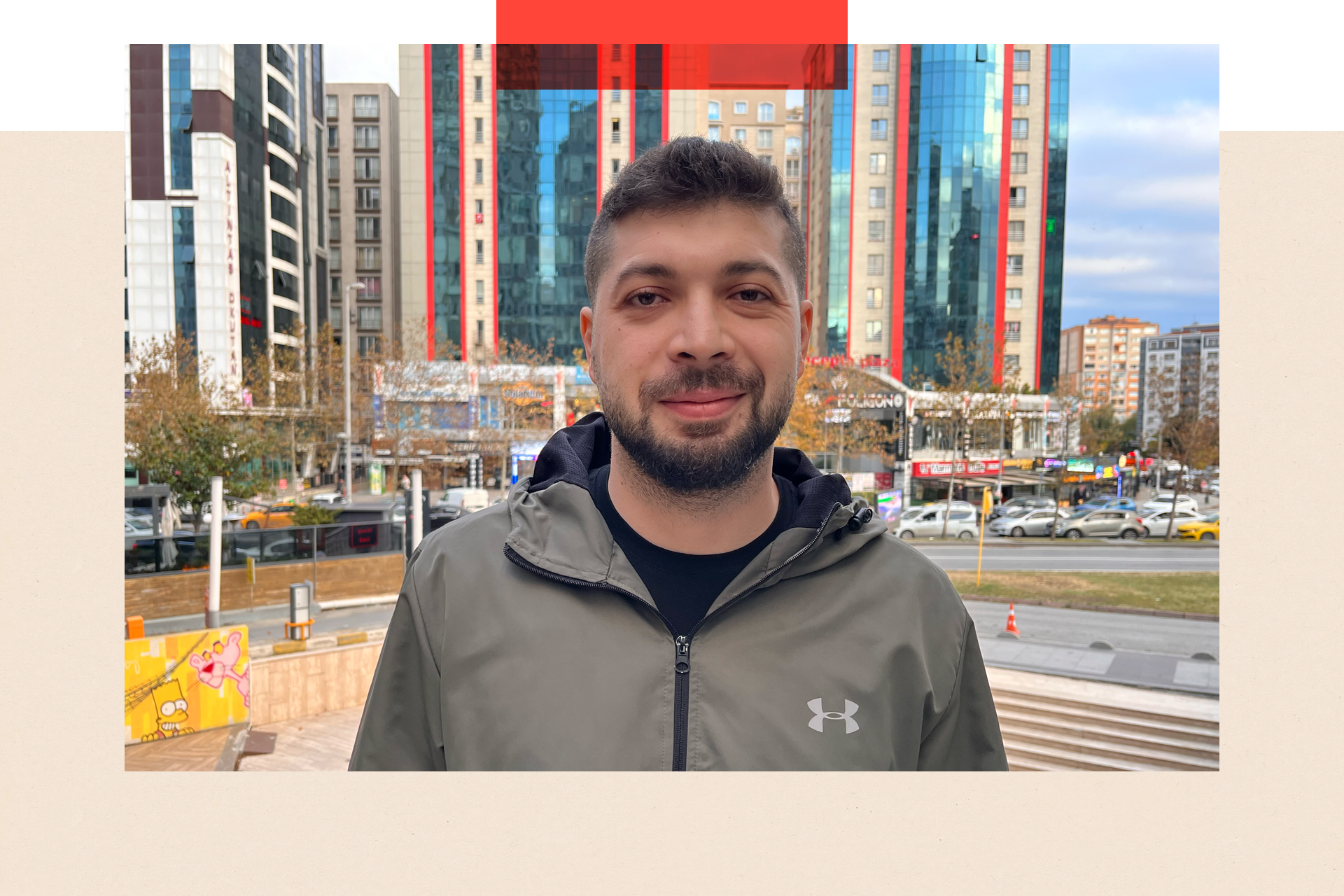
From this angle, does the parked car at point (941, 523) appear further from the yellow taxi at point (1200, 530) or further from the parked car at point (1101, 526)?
the yellow taxi at point (1200, 530)

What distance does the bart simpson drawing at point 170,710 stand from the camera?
6.89m

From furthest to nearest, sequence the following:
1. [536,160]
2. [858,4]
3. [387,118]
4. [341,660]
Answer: [387,118], [536,160], [341,660], [858,4]

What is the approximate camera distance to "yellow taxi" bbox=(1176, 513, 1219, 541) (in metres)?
20.4

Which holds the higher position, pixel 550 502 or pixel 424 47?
pixel 424 47

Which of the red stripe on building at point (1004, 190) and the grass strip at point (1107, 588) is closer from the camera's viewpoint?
the grass strip at point (1107, 588)

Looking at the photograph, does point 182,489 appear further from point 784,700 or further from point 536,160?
point 536,160

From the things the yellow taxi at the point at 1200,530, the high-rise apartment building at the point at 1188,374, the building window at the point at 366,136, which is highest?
the building window at the point at 366,136

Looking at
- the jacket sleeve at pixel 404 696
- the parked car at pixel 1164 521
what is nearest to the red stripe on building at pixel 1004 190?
the parked car at pixel 1164 521

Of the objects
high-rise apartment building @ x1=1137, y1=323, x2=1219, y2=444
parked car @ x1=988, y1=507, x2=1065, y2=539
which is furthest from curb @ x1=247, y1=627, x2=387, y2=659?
parked car @ x1=988, y1=507, x2=1065, y2=539

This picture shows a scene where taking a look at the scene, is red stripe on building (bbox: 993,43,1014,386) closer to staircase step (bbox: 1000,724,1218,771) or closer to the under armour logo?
staircase step (bbox: 1000,724,1218,771)

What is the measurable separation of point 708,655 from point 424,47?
102 ft

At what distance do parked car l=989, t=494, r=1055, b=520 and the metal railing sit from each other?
16.2 metres

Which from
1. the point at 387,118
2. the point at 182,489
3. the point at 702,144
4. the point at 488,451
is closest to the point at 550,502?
the point at 702,144

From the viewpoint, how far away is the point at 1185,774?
2176 mm
